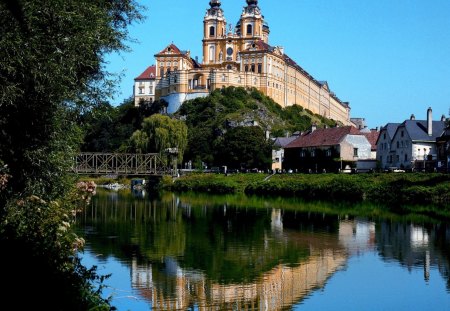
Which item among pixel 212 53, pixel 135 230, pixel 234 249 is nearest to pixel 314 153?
pixel 135 230

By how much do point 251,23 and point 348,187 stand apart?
7818cm

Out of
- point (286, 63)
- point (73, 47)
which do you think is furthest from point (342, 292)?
point (286, 63)

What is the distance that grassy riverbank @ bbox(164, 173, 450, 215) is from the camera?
52.6m

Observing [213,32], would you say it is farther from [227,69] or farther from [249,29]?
[227,69]

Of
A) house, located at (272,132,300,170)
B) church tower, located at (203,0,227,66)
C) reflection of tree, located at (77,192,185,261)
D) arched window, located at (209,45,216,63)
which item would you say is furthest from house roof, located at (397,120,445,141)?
arched window, located at (209,45,216,63)

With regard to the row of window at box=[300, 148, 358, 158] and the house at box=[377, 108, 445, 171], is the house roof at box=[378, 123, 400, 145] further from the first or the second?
the row of window at box=[300, 148, 358, 158]

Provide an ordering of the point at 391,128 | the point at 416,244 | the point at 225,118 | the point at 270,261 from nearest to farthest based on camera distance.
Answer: the point at 270,261, the point at 416,244, the point at 391,128, the point at 225,118

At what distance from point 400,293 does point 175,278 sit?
22.6ft

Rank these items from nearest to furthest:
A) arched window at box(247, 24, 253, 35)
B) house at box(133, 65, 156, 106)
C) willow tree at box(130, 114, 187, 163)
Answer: willow tree at box(130, 114, 187, 163), arched window at box(247, 24, 253, 35), house at box(133, 65, 156, 106)

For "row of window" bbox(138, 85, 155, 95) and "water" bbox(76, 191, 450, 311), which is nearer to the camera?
"water" bbox(76, 191, 450, 311)

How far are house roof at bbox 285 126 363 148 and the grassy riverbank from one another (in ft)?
30.5

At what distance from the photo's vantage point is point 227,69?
120500mm

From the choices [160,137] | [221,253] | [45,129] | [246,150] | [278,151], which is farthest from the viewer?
[278,151]

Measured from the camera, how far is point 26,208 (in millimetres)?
15203
